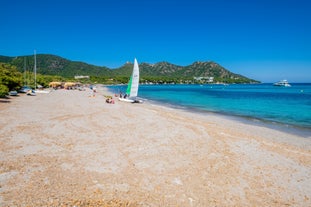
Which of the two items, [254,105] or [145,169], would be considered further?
[254,105]

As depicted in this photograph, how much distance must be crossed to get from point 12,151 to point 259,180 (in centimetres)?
1049

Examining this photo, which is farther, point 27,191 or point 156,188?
point 156,188

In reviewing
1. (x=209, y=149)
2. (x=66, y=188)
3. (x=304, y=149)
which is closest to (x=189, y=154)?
(x=209, y=149)

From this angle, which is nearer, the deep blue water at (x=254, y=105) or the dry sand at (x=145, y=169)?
the dry sand at (x=145, y=169)

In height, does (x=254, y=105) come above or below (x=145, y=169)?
above

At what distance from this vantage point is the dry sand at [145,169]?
645 cm

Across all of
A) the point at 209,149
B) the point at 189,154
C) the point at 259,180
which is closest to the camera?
the point at 259,180

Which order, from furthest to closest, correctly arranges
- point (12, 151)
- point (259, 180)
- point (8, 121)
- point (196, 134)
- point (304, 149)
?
point (8, 121) → point (196, 134) → point (304, 149) → point (12, 151) → point (259, 180)

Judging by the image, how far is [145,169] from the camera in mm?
8547

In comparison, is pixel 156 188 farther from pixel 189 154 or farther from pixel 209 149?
pixel 209 149

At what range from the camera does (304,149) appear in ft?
43.5

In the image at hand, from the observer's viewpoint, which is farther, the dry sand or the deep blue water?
the deep blue water

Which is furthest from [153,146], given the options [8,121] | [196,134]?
Answer: [8,121]

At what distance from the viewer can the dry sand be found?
6.45m
